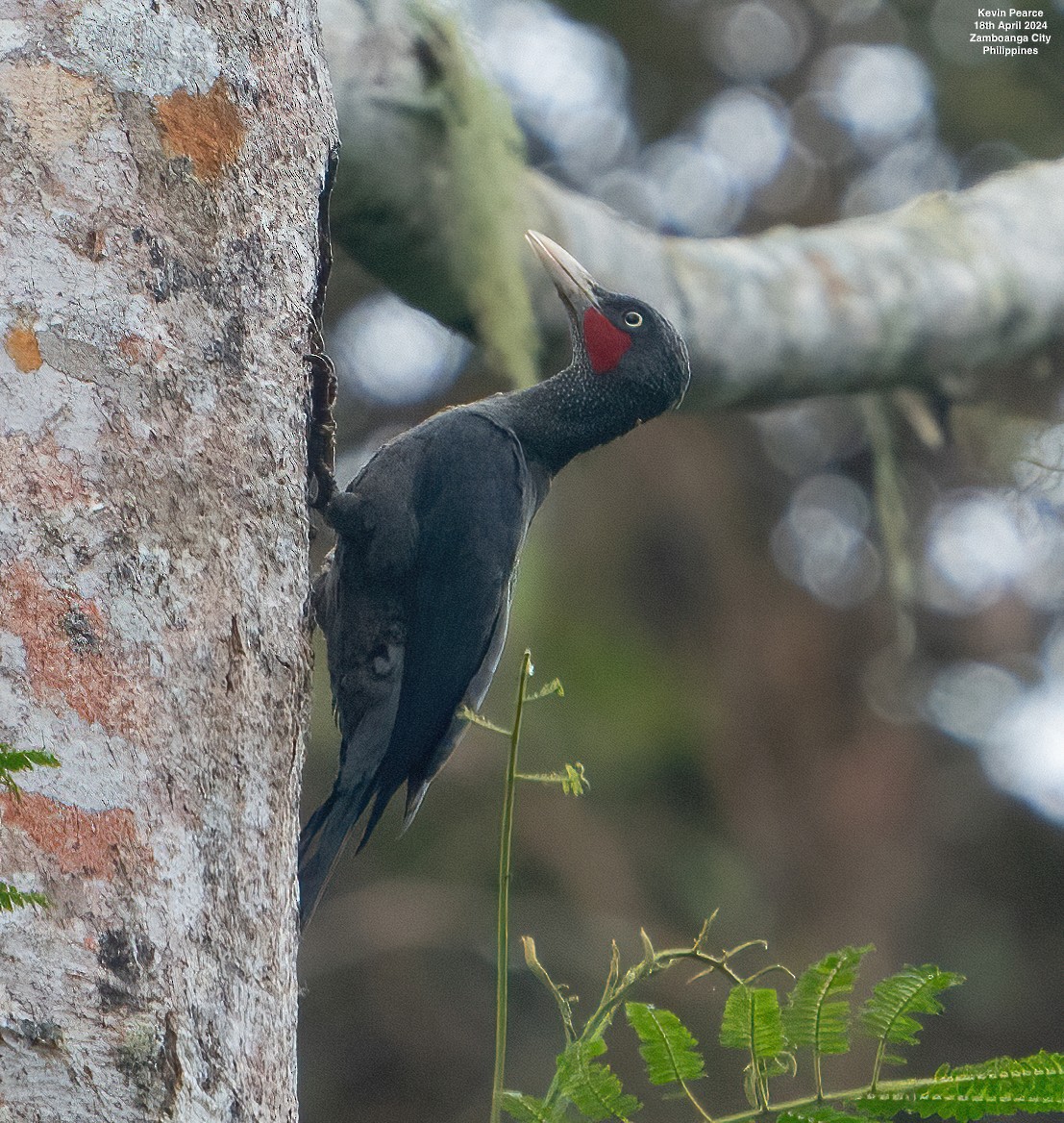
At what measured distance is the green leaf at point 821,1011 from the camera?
1.71 metres

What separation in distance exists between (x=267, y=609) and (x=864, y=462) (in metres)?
6.81

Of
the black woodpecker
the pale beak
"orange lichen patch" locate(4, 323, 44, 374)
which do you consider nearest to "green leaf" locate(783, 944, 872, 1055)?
"orange lichen patch" locate(4, 323, 44, 374)

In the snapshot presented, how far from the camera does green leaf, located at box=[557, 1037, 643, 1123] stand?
66.8 inches

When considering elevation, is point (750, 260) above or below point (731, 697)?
above

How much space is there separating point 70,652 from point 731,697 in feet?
22.6

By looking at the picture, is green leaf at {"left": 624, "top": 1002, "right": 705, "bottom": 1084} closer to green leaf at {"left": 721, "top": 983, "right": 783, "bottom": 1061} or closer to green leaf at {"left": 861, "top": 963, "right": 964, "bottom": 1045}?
green leaf at {"left": 721, "top": 983, "right": 783, "bottom": 1061}

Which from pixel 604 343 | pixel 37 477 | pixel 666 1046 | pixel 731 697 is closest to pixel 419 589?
pixel 604 343

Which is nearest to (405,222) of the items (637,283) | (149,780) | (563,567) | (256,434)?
(637,283)

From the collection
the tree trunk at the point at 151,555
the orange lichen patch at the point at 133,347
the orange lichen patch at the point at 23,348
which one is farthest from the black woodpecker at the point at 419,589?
the orange lichen patch at the point at 23,348

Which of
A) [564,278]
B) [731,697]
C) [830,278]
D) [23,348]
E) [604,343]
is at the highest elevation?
[830,278]

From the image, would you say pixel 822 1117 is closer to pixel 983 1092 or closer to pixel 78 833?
pixel 983 1092

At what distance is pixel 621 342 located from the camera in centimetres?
375

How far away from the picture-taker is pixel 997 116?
8.09 meters

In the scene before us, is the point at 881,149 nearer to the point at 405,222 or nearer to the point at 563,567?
the point at 563,567
